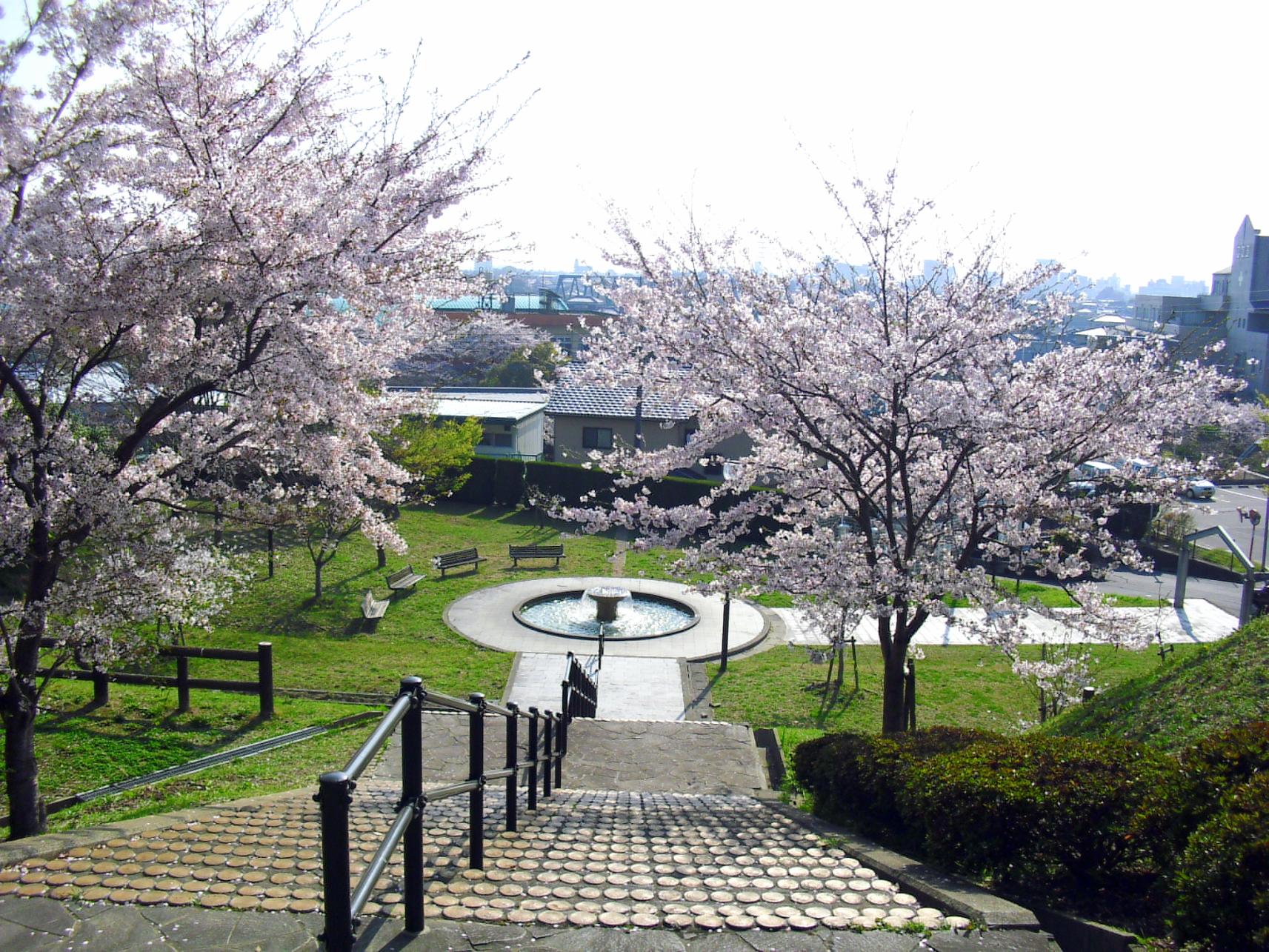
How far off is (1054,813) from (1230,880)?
1.10 m

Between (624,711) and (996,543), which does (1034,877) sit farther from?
(624,711)

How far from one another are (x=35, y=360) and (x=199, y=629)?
32.5 feet

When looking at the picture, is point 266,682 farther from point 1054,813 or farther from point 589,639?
point 1054,813

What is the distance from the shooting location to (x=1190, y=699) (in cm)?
745

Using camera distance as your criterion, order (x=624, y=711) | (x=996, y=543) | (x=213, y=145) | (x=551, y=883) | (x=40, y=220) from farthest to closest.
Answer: (x=624, y=711), (x=996, y=543), (x=213, y=145), (x=40, y=220), (x=551, y=883)

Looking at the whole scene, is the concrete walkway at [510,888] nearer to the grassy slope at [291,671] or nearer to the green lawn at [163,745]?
the green lawn at [163,745]

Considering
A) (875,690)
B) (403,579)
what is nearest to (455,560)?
(403,579)

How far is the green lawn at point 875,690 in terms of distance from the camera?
12.6 meters

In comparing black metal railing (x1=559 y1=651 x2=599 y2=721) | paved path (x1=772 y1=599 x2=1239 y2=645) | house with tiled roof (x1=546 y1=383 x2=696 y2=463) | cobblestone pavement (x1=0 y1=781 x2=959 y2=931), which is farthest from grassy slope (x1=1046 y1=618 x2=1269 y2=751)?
house with tiled roof (x1=546 y1=383 x2=696 y2=463)

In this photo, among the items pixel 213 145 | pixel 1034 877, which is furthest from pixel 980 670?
pixel 213 145

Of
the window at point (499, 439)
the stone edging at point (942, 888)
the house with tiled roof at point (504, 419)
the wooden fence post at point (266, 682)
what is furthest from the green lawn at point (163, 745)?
the window at point (499, 439)

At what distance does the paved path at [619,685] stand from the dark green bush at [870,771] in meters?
5.87

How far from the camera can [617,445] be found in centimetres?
1100

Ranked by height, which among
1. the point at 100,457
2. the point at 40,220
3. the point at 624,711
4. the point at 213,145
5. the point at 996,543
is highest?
the point at 213,145
